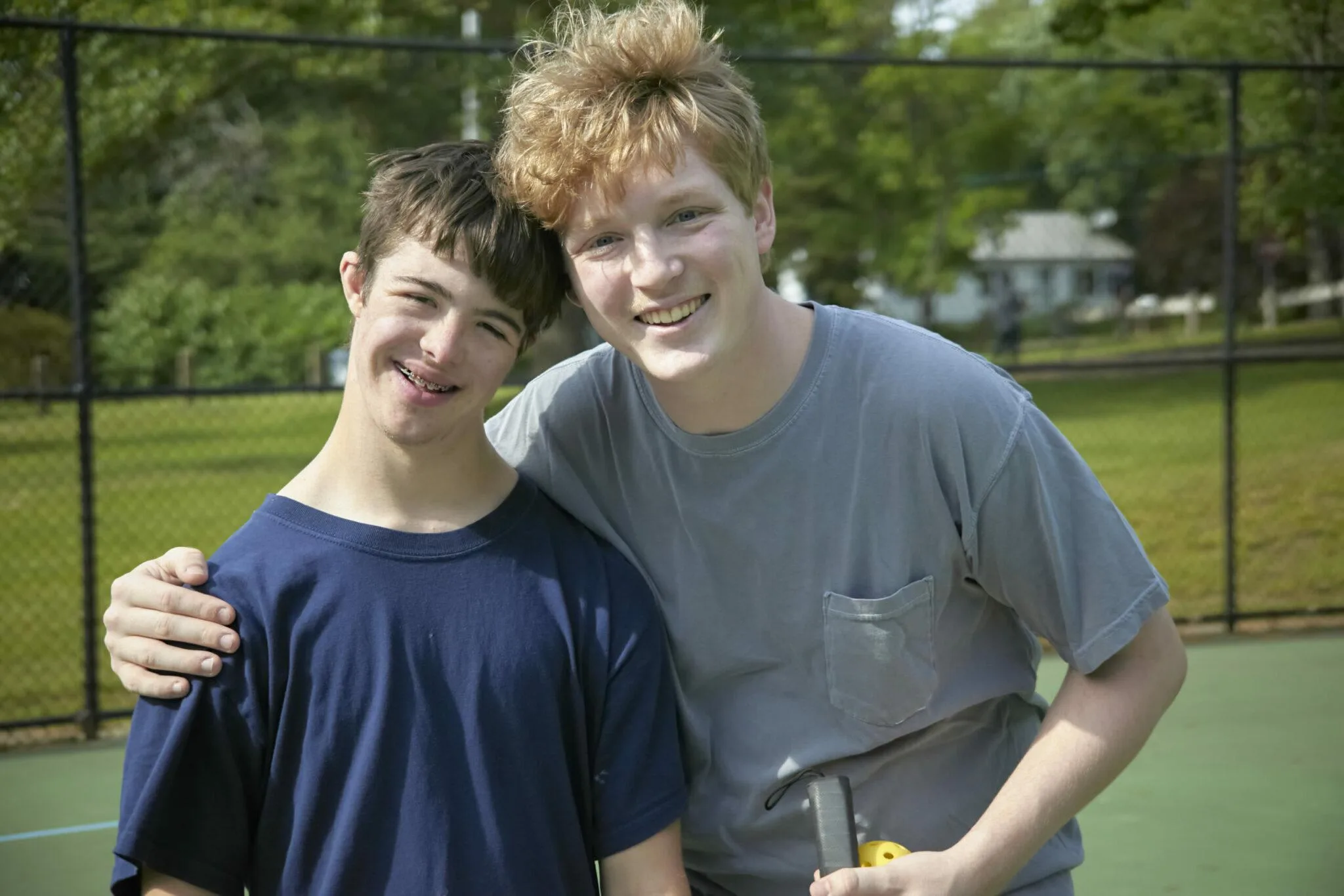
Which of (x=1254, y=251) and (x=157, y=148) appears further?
(x=1254, y=251)

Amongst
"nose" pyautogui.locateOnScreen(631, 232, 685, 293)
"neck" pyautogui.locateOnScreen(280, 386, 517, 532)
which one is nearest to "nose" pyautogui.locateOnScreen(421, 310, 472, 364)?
"neck" pyautogui.locateOnScreen(280, 386, 517, 532)

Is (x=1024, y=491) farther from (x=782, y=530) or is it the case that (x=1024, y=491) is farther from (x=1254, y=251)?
(x=1254, y=251)

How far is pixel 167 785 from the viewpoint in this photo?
1763 mm

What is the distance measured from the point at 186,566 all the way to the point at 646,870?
726 millimetres

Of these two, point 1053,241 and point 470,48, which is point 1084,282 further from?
point 470,48

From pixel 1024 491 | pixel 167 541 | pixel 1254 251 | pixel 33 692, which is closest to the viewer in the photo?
pixel 1024 491

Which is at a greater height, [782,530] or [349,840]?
[782,530]

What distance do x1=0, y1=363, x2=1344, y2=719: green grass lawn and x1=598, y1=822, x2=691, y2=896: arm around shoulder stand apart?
5544 millimetres

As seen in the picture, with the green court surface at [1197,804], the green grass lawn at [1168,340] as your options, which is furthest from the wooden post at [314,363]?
the green grass lawn at [1168,340]

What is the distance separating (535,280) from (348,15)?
1003cm

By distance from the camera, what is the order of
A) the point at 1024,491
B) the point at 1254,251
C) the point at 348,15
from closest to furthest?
1. the point at 1024,491
2. the point at 348,15
3. the point at 1254,251

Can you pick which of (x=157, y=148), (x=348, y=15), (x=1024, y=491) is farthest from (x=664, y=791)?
(x=157, y=148)

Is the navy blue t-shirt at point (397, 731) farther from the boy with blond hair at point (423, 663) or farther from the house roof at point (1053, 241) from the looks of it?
the house roof at point (1053, 241)

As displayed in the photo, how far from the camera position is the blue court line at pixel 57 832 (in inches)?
174
